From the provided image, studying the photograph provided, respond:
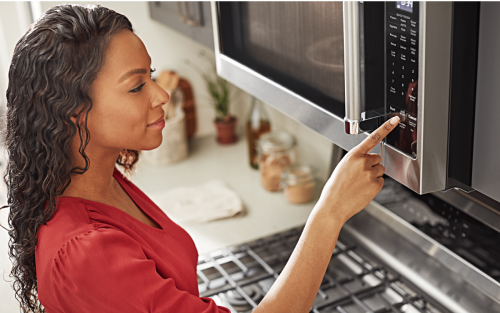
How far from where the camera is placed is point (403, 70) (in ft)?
2.06

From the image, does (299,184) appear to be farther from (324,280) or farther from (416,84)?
(416,84)

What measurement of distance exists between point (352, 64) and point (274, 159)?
977mm

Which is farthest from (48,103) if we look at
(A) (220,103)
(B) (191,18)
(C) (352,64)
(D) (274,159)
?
(A) (220,103)

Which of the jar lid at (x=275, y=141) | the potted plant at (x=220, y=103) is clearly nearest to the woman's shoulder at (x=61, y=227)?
the jar lid at (x=275, y=141)

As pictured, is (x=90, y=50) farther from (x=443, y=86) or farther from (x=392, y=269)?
(x=392, y=269)

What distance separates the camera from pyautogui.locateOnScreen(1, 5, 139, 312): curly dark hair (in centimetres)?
69

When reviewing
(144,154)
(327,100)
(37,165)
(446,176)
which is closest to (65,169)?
(37,165)

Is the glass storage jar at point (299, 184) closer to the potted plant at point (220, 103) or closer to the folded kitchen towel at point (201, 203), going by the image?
the folded kitchen towel at point (201, 203)

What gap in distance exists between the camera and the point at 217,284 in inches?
46.1

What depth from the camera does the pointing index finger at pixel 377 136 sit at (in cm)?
66

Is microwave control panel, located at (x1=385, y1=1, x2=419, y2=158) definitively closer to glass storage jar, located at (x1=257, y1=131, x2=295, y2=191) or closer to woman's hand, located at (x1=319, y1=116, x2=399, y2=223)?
woman's hand, located at (x1=319, y1=116, x2=399, y2=223)

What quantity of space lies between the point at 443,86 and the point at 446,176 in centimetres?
12

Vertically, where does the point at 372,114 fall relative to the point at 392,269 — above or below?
above

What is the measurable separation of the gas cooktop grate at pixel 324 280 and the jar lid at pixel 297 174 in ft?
0.62
